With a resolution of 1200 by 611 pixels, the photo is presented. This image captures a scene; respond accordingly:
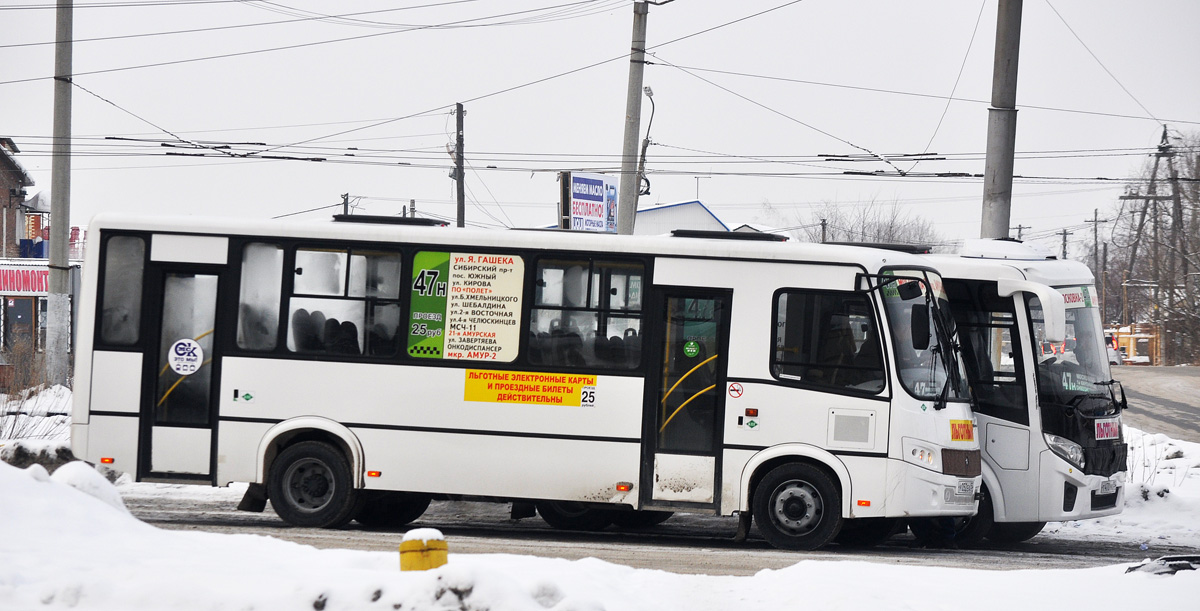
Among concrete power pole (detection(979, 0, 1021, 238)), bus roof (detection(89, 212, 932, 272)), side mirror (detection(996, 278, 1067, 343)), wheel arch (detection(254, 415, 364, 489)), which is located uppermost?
concrete power pole (detection(979, 0, 1021, 238))

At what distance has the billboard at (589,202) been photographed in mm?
38812

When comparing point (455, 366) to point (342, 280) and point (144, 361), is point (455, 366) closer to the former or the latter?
point (342, 280)

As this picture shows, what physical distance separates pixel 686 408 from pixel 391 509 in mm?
3521

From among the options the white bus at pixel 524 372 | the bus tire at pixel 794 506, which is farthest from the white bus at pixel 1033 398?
the bus tire at pixel 794 506

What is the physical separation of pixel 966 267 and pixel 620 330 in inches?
155

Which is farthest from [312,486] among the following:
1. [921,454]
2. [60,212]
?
[60,212]

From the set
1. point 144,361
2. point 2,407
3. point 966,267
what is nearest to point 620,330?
point 966,267

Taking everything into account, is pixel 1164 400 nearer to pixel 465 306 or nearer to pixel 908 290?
pixel 908 290

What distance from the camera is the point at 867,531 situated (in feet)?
37.6

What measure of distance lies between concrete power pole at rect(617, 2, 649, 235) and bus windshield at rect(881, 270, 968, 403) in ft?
31.0

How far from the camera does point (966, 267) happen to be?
1187 cm

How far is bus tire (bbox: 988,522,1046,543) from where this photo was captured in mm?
12203

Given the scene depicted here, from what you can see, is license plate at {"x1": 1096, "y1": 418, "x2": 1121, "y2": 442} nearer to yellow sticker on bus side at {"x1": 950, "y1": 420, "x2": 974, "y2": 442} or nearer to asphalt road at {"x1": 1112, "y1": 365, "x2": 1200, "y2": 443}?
yellow sticker on bus side at {"x1": 950, "y1": 420, "x2": 974, "y2": 442}

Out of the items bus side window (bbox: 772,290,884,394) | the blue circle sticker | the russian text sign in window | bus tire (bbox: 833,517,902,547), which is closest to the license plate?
bus tire (bbox: 833,517,902,547)
